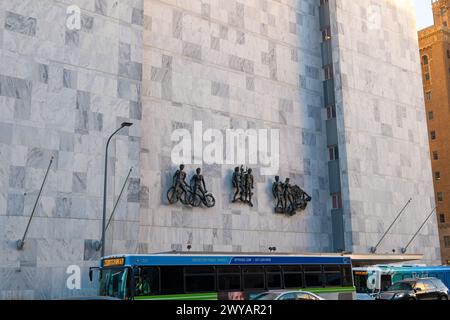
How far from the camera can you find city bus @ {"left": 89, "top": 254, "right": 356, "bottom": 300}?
1923 cm

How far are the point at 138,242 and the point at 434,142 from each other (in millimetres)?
70949

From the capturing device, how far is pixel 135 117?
1256 inches

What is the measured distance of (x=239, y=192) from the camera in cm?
3766

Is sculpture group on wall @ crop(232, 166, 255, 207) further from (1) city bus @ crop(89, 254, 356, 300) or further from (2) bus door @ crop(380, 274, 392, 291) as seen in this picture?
(1) city bus @ crop(89, 254, 356, 300)

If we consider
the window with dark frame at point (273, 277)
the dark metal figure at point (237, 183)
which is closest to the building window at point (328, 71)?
the dark metal figure at point (237, 183)

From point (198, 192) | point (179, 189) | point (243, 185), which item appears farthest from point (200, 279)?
point (243, 185)

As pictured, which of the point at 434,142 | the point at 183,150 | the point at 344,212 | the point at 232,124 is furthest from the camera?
the point at 434,142

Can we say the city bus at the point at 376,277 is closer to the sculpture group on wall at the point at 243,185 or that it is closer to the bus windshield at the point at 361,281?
the bus windshield at the point at 361,281

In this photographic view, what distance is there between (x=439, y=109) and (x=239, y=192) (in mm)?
63560

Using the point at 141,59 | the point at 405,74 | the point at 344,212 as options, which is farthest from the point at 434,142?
the point at 141,59

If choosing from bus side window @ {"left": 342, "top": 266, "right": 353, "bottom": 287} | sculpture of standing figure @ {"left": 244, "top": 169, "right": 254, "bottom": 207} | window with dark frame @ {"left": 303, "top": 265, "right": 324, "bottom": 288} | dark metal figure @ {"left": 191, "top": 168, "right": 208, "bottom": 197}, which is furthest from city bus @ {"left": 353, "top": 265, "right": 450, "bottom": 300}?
dark metal figure @ {"left": 191, "top": 168, "right": 208, "bottom": 197}

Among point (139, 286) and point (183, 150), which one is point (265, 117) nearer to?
point (183, 150)

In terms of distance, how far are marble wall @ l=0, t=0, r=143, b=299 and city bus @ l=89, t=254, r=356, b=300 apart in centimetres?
779

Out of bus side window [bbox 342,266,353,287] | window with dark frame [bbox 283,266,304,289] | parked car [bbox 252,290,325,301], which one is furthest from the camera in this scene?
bus side window [bbox 342,266,353,287]
